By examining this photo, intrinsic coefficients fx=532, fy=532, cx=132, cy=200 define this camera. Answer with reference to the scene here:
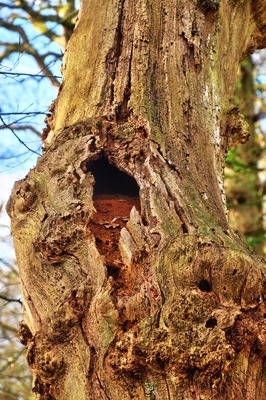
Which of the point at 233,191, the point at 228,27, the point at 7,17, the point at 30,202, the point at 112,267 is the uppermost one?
the point at 7,17

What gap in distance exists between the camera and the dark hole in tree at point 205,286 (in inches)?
70.0

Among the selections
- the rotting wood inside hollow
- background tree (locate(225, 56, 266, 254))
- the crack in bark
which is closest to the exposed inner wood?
the rotting wood inside hollow

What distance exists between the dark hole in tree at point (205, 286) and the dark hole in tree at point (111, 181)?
0.74 meters

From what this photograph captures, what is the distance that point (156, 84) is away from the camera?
2.53m

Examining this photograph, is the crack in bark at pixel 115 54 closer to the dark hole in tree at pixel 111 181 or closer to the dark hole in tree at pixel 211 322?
the dark hole in tree at pixel 111 181

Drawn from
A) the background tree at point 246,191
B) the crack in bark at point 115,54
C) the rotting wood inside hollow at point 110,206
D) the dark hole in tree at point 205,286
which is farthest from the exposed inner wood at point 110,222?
the background tree at point 246,191

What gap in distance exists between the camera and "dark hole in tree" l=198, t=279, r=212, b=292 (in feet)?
5.83

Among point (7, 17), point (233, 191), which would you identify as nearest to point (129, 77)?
point (7, 17)

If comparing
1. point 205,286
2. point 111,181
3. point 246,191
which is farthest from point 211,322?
point 246,191

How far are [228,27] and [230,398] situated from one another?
234 cm

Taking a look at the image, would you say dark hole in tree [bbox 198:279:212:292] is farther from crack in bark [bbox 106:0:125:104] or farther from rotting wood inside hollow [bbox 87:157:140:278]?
crack in bark [bbox 106:0:125:104]

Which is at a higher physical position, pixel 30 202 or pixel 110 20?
pixel 110 20

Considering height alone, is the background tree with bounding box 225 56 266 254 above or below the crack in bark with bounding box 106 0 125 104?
above

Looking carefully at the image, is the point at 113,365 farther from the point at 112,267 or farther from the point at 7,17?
the point at 7,17
